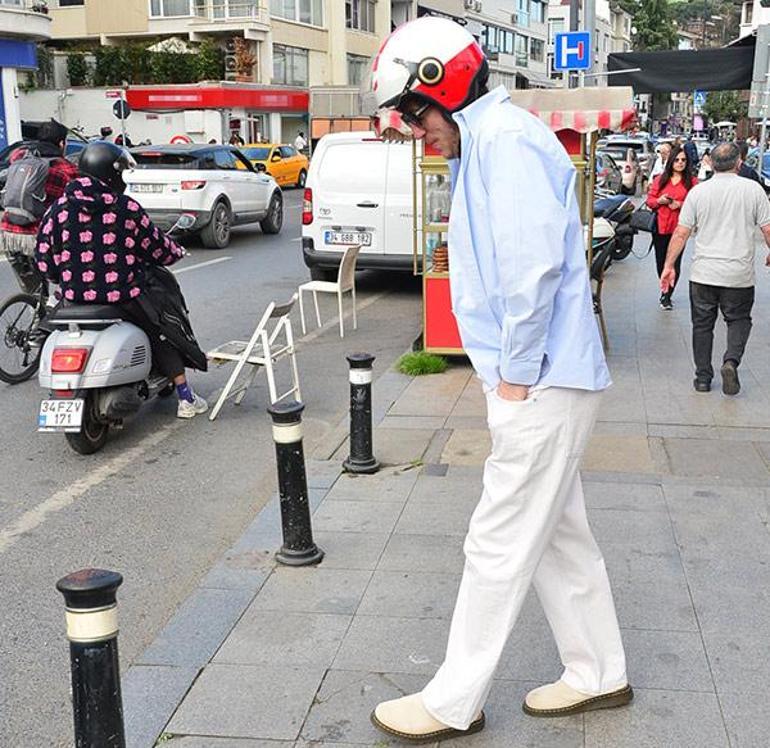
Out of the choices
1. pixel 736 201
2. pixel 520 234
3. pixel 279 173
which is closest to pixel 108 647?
pixel 520 234

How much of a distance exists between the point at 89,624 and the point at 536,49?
82583 millimetres

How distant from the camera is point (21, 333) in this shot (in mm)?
7754

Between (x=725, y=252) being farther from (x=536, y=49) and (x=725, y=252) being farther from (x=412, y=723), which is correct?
(x=536, y=49)

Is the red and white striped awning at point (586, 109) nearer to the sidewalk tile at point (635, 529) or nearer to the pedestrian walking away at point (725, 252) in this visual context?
the pedestrian walking away at point (725, 252)

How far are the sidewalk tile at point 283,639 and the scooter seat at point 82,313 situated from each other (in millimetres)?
2748

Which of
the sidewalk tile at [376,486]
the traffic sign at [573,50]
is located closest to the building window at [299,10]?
the traffic sign at [573,50]

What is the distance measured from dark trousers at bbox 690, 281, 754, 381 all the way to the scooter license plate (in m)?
4.36

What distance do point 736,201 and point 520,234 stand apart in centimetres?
509

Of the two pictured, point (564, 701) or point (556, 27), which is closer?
point (564, 701)

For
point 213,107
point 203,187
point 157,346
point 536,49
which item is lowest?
point 157,346

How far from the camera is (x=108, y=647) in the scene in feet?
7.77

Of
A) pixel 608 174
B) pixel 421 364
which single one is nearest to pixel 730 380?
pixel 421 364

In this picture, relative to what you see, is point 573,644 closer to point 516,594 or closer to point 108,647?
point 516,594

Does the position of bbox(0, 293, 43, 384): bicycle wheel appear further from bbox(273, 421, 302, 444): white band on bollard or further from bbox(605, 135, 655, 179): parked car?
bbox(605, 135, 655, 179): parked car
